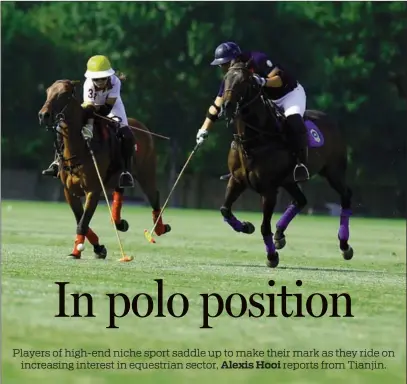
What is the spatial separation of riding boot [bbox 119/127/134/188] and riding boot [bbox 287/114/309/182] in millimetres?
1867

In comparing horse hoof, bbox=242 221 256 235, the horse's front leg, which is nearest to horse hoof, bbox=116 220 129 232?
the horse's front leg

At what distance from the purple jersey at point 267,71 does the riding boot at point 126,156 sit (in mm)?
1642

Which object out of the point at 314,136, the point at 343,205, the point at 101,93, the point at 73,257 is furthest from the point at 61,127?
the point at 343,205

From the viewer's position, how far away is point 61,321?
29.6 feet

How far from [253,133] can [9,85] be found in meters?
34.6

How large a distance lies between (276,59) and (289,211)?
29578mm

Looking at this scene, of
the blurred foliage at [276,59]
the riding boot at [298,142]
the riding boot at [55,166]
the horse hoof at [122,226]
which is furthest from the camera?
the blurred foliage at [276,59]

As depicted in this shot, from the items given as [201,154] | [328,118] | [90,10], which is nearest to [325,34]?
[201,154]

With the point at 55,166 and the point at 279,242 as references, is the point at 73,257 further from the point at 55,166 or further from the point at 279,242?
the point at 279,242

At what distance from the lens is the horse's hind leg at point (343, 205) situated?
1528 centimetres

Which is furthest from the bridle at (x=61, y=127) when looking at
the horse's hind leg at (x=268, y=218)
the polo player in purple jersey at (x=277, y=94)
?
the horse's hind leg at (x=268, y=218)

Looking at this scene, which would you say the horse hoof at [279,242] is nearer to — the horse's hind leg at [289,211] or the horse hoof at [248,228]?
the horse's hind leg at [289,211]

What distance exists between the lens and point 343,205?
15.8m

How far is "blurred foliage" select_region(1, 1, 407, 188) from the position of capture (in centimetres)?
4431
